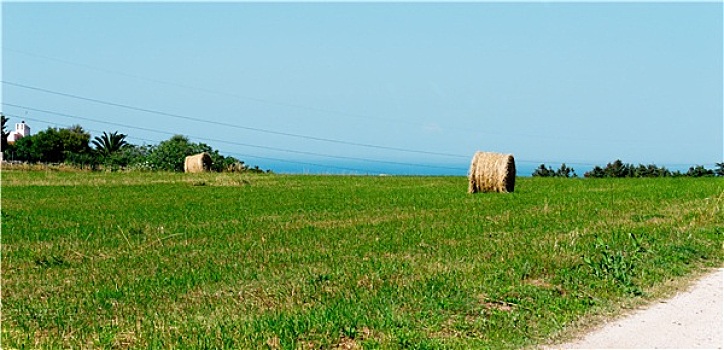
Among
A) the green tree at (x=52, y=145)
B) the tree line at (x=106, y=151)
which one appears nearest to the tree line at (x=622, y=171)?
the tree line at (x=106, y=151)

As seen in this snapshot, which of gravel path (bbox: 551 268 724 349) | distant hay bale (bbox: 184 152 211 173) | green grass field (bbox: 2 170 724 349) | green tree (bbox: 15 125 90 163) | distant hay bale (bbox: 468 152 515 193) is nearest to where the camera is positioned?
gravel path (bbox: 551 268 724 349)

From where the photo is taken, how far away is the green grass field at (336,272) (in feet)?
25.1

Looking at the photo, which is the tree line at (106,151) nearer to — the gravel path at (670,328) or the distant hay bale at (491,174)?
the distant hay bale at (491,174)

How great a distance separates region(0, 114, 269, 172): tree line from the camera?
175 feet

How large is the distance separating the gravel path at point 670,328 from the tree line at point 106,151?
38.9 metres

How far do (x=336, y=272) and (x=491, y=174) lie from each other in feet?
55.5

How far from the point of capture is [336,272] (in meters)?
10.3

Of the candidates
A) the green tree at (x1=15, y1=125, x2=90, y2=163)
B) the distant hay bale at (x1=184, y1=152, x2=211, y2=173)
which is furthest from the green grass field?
the green tree at (x1=15, y1=125, x2=90, y2=163)

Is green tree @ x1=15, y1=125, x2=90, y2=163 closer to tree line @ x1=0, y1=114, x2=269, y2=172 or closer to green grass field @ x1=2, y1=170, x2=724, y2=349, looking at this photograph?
tree line @ x1=0, y1=114, x2=269, y2=172

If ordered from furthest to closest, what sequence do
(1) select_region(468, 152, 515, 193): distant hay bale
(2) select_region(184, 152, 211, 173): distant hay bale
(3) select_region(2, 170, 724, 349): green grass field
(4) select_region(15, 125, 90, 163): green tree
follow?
(4) select_region(15, 125, 90, 163): green tree
(2) select_region(184, 152, 211, 173): distant hay bale
(1) select_region(468, 152, 515, 193): distant hay bale
(3) select_region(2, 170, 724, 349): green grass field

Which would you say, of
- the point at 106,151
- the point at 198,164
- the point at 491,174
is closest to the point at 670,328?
the point at 491,174

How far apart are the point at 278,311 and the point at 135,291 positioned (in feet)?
7.11

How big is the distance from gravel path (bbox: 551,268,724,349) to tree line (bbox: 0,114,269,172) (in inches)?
1533

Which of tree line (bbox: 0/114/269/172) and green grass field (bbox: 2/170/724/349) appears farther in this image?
tree line (bbox: 0/114/269/172)
